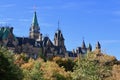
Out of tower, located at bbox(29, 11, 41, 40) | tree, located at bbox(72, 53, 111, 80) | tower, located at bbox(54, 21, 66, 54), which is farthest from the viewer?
tower, located at bbox(29, 11, 41, 40)

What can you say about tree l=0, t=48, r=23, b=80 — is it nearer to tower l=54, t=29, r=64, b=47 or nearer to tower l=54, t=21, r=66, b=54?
tower l=54, t=21, r=66, b=54

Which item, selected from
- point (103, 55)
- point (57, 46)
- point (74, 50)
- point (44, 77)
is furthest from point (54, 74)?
point (74, 50)

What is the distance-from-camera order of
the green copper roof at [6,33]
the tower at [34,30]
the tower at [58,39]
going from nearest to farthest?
the green copper roof at [6,33], the tower at [58,39], the tower at [34,30]

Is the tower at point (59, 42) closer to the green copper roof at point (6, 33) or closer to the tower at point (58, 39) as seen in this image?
the tower at point (58, 39)

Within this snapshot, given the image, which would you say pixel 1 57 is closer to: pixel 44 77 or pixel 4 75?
pixel 4 75

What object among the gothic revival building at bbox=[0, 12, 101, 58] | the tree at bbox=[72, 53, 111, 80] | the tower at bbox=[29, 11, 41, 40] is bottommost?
the tree at bbox=[72, 53, 111, 80]

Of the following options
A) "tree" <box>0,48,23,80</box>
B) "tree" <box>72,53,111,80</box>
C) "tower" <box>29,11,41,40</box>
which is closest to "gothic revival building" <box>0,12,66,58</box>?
"tower" <box>29,11,41,40</box>

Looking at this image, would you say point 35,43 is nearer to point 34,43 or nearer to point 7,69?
point 34,43

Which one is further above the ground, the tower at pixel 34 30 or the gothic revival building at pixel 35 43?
the tower at pixel 34 30

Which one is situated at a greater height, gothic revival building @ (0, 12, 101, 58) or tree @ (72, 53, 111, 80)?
gothic revival building @ (0, 12, 101, 58)

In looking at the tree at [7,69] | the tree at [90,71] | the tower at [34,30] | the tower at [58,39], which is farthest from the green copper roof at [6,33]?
the tree at [7,69]

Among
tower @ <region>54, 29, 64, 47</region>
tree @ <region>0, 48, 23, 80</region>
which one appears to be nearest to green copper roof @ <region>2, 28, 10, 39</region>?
tower @ <region>54, 29, 64, 47</region>

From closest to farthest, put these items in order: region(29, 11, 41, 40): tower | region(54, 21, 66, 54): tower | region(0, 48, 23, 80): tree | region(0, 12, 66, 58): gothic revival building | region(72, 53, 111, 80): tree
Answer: region(0, 48, 23, 80): tree
region(72, 53, 111, 80): tree
region(0, 12, 66, 58): gothic revival building
region(54, 21, 66, 54): tower
region(29, 11, 41, 40): tower

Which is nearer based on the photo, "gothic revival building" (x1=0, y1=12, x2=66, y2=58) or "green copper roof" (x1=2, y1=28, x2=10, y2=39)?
"green copper roof" (x1=2, y1=28, x2=10, y2=39)
